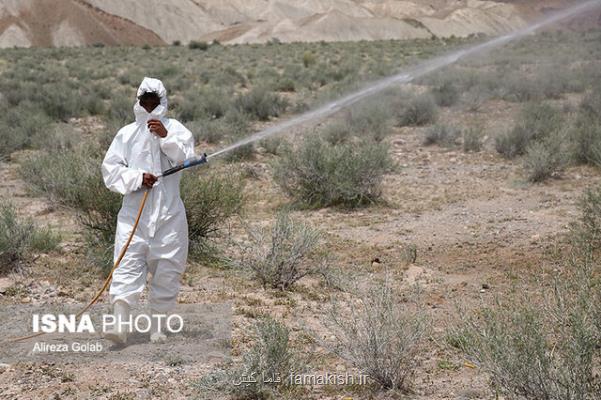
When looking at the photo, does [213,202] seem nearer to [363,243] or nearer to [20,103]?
[363,243]

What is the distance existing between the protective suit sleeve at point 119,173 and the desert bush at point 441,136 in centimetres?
913

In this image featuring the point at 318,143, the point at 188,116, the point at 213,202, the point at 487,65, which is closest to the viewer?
the point at 213,202

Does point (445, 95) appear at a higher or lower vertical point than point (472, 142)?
higher

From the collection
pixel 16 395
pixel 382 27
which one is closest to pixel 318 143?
pixel 16 395

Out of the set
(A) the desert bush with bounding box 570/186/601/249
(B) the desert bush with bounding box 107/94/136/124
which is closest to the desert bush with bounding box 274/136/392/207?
(A) the desert bush with bounding box 570/186/601/249

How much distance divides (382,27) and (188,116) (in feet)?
187

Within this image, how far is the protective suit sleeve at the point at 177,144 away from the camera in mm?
4648

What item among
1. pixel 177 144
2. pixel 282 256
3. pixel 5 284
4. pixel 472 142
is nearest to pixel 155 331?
pixel 177 144

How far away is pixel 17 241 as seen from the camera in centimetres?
638

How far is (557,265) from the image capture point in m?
6.31

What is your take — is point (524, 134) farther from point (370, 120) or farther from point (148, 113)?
point (148, 113)

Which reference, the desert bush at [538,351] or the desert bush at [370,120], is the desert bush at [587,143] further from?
the desert bush at [538,351]

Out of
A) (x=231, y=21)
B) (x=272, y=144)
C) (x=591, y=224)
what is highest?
(x=231, y=21)

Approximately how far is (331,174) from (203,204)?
2.62 m
